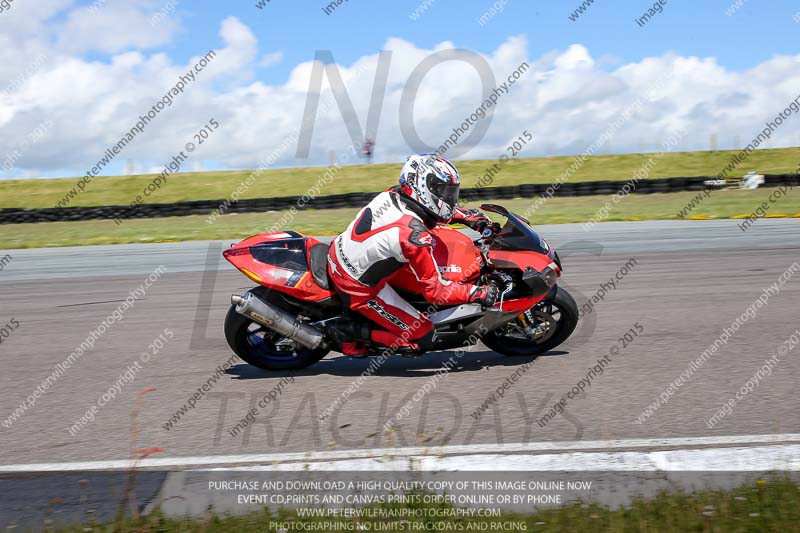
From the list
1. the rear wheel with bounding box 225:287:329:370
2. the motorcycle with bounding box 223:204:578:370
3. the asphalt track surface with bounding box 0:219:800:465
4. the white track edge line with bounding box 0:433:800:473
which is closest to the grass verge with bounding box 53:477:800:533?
the white track edge line with bounding box 0:433:800:473

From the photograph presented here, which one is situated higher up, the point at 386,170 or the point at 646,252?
the point at 386,170

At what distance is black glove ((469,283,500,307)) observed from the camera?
5762mm

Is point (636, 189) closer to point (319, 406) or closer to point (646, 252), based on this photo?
point (646, 252)

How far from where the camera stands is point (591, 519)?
3215 millimetres

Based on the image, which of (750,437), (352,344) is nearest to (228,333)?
(352,344)

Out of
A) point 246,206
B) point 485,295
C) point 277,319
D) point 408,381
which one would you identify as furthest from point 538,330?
point 246,206

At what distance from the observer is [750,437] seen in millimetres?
4262

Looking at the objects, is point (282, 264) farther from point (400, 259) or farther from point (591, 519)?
point (591, 519)

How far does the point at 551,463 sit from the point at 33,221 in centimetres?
2477

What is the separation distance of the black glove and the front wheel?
0.44 metres

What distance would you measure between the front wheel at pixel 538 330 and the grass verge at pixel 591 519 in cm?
275

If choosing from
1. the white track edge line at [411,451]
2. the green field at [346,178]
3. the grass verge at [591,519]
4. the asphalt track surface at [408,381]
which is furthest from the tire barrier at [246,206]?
the grass verge at [591,519]

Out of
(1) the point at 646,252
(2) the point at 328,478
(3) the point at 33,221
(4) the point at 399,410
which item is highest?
(3) the point at 33,221

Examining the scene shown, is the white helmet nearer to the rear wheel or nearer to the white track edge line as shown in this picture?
the rear wheel
